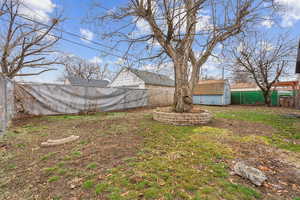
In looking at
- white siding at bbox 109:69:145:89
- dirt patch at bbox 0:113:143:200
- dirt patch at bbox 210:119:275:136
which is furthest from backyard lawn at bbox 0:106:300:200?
white siding at bbox 109:69:145:89

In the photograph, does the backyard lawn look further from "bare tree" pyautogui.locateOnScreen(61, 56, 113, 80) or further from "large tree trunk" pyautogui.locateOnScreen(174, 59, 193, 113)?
"bare tree" pyautogui.locateOnScreen(61, 56, 113, 80)

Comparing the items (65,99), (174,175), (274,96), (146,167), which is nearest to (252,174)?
(174,175)

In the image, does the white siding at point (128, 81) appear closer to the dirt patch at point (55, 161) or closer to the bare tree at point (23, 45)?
the bare tree at point (23, 45)

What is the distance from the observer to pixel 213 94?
12211 millimetres

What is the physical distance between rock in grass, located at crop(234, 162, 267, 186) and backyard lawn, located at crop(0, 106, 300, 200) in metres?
0.06

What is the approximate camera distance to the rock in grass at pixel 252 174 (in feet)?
5.39

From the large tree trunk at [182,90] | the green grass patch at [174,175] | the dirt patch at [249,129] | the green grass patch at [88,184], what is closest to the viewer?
the green grass patch at [174,175]

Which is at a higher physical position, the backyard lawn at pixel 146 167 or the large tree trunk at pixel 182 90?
the large tree trunk at pixel 182 90

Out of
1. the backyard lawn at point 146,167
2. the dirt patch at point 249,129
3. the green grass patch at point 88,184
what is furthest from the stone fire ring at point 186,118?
the green grass patch at point 88,184

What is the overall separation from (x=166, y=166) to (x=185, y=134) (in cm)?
179

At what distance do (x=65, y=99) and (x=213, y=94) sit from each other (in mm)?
11734

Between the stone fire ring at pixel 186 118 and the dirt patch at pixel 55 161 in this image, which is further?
the stone fire ring at pixel 186 118

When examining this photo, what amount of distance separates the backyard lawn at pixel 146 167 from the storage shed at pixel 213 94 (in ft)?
30.3

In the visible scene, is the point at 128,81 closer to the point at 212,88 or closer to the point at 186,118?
the point at 212,88
